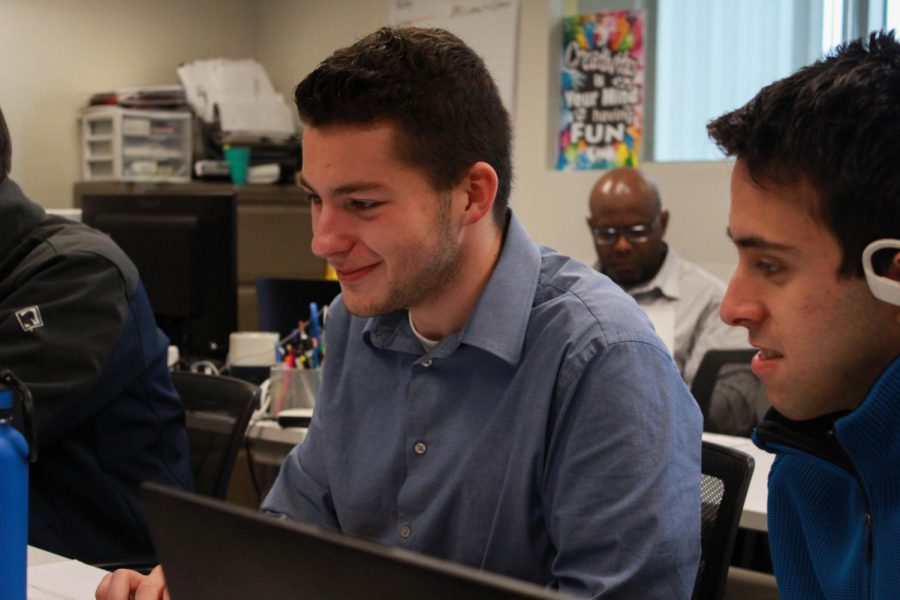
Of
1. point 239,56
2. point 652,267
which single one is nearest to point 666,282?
point 652,267

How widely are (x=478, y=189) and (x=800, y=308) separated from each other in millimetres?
521

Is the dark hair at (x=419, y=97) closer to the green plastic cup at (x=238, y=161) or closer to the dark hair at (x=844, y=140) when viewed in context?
the dark hair at (x=844, y=140)

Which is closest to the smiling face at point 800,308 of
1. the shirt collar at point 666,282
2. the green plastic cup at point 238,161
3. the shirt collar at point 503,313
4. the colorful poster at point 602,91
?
the shirt collar at point 503,313

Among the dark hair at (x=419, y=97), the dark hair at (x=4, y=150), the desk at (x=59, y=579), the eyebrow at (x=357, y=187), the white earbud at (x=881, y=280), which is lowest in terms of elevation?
the desk at (x=59, y=579)

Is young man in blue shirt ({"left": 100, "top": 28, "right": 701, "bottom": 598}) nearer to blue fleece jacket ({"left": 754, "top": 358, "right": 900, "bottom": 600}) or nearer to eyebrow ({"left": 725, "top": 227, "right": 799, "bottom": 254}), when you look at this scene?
blue fleece jacket ({"left": 754, "top": 358, "right": 900, "bottom": 600})

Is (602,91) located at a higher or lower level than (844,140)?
higher

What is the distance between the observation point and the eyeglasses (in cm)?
379

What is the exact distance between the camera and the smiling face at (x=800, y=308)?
3.07 feet

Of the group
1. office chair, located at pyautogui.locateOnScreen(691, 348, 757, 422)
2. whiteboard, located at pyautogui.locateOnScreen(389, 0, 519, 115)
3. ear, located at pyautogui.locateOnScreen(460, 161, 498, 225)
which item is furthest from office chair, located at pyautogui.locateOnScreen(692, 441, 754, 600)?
whiteboard, located at pyautogui.locateOnScreen(389, 0, 519, 115)

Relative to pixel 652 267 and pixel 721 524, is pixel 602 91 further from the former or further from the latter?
pixel 721 524

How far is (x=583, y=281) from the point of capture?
4.43ft

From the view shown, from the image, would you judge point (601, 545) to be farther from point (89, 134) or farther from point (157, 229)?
point (89, 134)

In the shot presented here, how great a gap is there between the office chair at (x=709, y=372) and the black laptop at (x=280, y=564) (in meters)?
2.30

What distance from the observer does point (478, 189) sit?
4.50 ft
